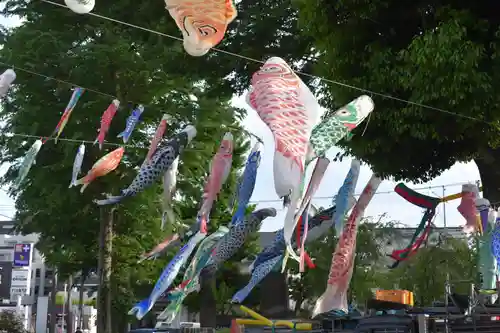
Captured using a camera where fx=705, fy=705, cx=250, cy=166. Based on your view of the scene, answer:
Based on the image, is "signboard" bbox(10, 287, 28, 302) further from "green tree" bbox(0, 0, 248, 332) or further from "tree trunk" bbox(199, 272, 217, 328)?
"green tree" bbox(0, 0, 248, 332)

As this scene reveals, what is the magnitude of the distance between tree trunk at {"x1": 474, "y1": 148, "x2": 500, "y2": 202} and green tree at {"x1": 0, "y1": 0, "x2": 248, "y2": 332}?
617 centimetres

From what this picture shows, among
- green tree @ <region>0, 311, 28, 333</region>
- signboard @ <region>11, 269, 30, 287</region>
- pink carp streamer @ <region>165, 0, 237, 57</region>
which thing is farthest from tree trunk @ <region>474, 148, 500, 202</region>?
signboard @ <region>11, 269, 30, 287</region>

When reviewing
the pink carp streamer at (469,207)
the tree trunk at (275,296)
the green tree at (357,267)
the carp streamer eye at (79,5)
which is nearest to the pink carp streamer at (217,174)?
the pink carp streamer at (469,207)

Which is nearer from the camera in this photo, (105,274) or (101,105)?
(101,105)

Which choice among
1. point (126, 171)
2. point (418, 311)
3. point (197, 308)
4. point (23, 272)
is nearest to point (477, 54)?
point (418, 311)

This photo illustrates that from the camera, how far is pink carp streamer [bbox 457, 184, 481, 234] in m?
13.8

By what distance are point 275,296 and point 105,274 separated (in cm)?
474

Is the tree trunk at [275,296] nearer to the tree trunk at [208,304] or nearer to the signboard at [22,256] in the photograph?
the tree trunk at [208,304]

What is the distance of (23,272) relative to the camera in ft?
142

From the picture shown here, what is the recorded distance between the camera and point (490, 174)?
533 inches

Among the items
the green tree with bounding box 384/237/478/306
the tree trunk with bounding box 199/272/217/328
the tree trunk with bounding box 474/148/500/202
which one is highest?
the tree trunk with bounding box 474/148/500/202

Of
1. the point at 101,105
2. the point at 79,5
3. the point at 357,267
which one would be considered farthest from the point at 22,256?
the point at 79,5

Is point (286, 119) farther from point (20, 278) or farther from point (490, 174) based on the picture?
point (20, 278)

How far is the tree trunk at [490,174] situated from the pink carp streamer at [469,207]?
0.36m
